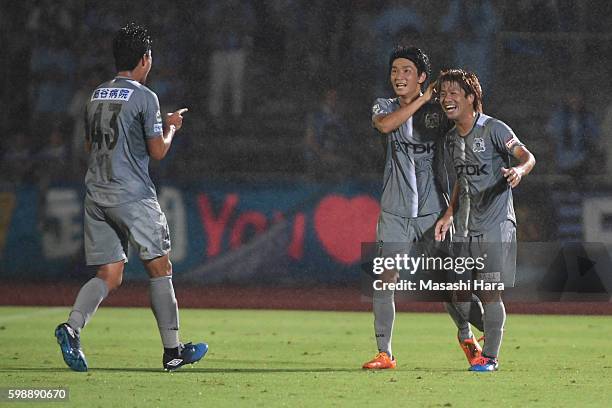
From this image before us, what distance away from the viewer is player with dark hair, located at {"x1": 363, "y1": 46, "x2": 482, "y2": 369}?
839 cm

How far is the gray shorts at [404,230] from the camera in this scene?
8422mm

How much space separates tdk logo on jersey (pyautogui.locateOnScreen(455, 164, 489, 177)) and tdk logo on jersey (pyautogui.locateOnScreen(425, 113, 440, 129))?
0.35 m

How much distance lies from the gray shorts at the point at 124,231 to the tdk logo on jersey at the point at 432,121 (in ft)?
5.81

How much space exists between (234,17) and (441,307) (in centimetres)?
468

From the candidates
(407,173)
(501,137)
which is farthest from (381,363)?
(501,137)

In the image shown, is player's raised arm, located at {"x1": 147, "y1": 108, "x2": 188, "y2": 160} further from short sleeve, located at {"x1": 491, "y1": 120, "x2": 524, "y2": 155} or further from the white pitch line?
the white pitch line

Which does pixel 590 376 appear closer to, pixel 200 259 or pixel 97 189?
pixel 97 189

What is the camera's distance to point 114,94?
798 cm

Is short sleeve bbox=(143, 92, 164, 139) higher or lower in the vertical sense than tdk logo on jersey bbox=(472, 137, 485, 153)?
higher

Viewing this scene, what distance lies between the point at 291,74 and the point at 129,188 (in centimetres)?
836

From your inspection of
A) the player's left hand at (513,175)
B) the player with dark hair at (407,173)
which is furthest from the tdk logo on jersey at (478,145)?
the player's left hand at (513,175)

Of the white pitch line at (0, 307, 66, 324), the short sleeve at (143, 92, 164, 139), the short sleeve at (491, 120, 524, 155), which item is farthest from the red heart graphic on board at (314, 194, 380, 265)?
the short sleeve at (143, 92, 164, 139)

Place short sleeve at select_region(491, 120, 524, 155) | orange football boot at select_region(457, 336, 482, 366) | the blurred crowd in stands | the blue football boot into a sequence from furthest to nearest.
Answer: the blurred crowd in stands
orange football boot at select_region(457, 336, 482, 366)
short sleeve at select_region(491, 120, 524, 155)
the blue football boot

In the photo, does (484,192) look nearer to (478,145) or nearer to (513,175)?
(478,145)
